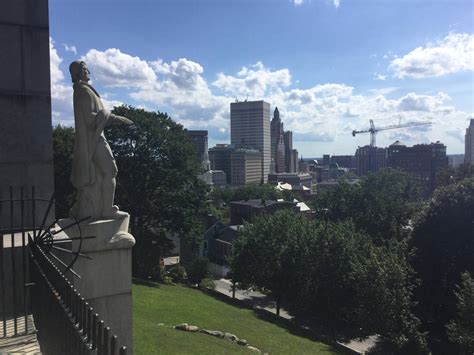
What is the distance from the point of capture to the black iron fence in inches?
112

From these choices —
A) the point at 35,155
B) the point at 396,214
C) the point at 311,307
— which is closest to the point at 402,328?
the point at 311,307

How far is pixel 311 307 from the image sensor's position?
27.0 meters

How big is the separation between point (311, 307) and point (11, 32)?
2388 centimetres

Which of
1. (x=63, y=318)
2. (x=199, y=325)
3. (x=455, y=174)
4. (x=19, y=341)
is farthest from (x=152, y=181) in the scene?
(x=455, y=174)

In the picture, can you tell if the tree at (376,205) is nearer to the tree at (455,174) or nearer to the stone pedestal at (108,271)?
the tree at (455,174)

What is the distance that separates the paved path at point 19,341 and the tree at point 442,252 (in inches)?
920

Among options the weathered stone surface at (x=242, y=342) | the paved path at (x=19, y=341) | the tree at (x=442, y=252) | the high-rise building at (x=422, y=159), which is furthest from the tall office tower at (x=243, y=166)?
the paved path at (x=19, y=341)

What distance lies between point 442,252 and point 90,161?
24.0m

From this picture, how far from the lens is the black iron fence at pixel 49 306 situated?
2846mm

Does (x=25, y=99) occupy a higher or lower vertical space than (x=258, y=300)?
higher

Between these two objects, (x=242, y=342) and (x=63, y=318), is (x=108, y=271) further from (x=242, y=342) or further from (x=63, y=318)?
(x=242, y=342)

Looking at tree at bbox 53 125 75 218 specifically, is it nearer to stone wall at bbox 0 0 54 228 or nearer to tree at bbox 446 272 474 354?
stone wall at bbox 0 0 54 228

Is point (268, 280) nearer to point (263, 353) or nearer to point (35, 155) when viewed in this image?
point (263, 353)

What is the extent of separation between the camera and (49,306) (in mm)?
4281
